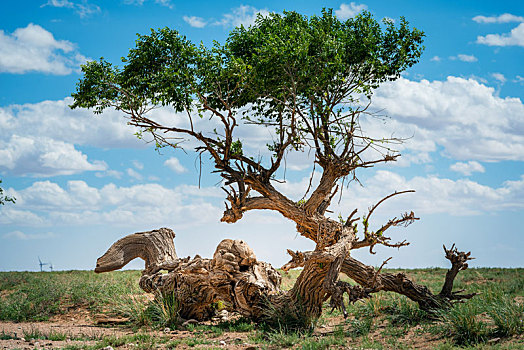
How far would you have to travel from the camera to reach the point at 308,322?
1053cm

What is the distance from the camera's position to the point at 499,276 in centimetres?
1762

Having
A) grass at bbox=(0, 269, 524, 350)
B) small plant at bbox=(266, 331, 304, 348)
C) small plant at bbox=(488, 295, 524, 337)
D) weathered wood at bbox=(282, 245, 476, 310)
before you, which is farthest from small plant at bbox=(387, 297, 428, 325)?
small plant at bbox=(266, 331, 304, 348)

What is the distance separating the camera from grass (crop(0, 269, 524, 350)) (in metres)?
8.90

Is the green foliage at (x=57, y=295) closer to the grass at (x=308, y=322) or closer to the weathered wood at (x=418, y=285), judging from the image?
the grass at (x=308, y=322)

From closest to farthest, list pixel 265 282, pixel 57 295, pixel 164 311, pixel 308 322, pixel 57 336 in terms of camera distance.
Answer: pixel 57 336, pixel 308 322, pixel 164 311, pixel 265 282, pixel 57 295

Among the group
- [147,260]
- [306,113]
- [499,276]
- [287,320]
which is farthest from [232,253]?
[499,276]

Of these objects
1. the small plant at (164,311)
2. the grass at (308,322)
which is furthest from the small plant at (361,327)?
the small plant at (164,311)

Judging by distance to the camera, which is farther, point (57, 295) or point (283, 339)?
point (57, 295)

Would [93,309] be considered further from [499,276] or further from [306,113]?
[499,276]

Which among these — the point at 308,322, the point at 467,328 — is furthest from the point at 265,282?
the point at 467,328

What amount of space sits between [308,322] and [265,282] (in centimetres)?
166

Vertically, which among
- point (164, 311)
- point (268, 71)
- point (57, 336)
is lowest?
point (57, 336)

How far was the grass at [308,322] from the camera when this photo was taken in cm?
890

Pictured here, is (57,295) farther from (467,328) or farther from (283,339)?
(467,328)
